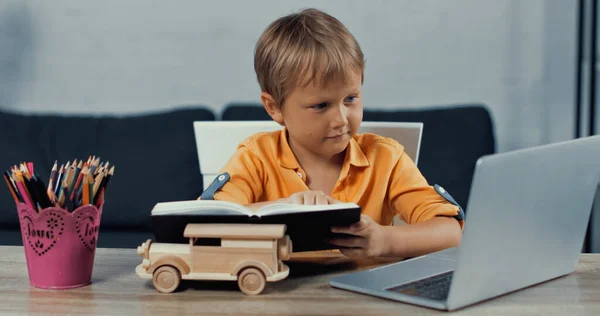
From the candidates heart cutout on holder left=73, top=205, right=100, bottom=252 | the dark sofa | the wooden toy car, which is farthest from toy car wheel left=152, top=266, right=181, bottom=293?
the dark sofa

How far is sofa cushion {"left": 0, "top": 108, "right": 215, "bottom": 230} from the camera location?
2484 mm

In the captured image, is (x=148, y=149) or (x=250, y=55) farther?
(x=250, y=55)

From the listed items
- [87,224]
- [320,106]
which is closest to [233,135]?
[320,106]

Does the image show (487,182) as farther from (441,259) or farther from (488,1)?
(488,1)

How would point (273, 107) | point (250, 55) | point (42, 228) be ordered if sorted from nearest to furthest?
point (42, 228)
point (273, 107)
point (250, 55)

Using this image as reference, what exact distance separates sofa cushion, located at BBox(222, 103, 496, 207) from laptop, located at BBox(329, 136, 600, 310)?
1.32 m

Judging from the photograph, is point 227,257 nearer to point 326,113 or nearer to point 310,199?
point 310,199

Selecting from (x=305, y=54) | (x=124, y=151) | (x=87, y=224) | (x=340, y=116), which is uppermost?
(x=305, y=54)

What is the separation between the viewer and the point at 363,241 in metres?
1.10

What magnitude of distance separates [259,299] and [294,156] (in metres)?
0.54

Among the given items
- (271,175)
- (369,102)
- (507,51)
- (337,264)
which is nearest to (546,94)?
(507,51)

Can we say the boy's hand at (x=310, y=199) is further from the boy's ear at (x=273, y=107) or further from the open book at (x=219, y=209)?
the boy's ear at (x=273, y=107)

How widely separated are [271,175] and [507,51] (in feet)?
5.39

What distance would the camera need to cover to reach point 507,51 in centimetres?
279
